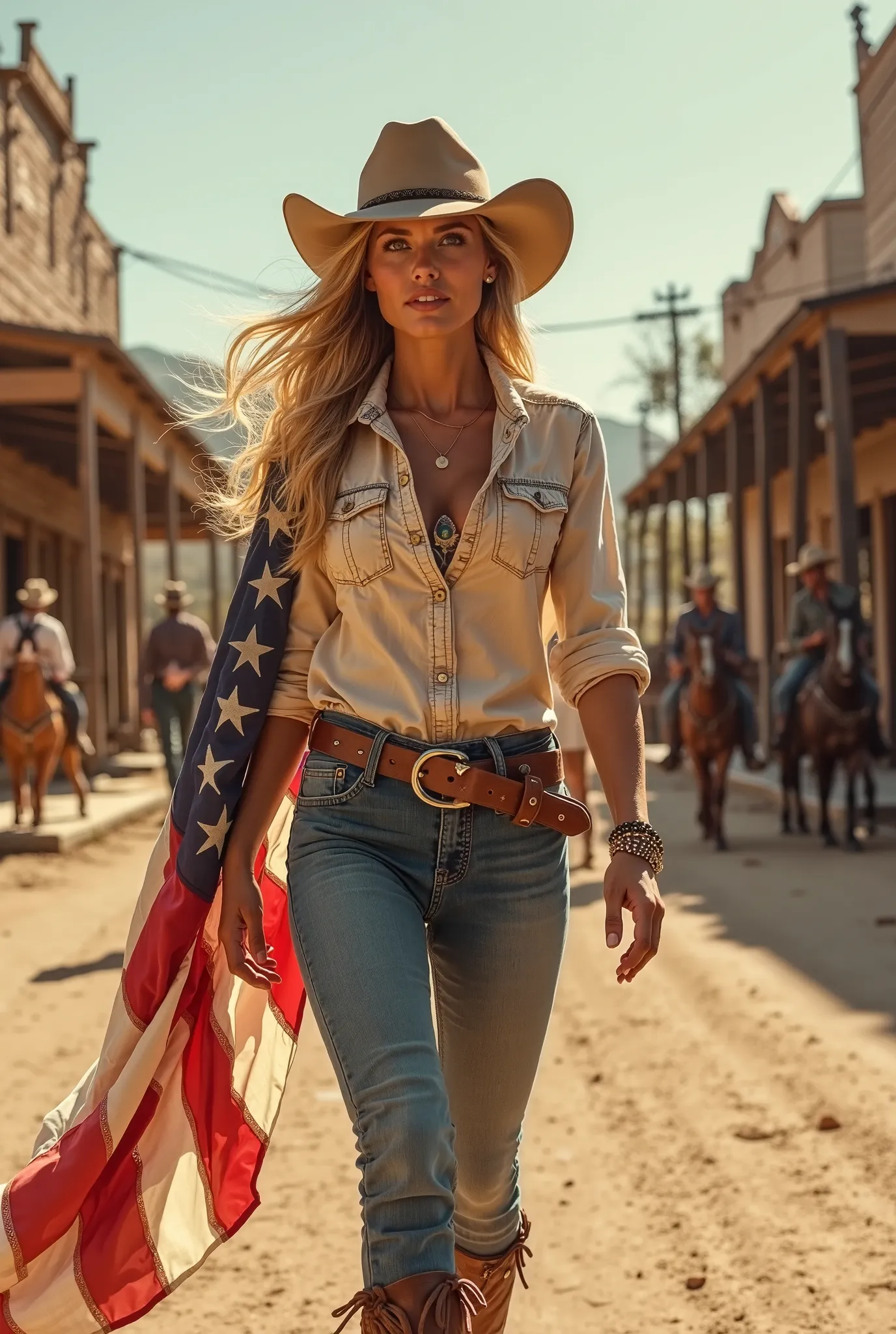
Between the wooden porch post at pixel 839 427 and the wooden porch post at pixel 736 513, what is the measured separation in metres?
6.40

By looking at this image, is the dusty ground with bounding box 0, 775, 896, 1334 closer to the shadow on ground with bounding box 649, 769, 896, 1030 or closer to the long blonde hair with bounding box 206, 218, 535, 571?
the shadow on ground with bounding box 649, 769, 896, 1030

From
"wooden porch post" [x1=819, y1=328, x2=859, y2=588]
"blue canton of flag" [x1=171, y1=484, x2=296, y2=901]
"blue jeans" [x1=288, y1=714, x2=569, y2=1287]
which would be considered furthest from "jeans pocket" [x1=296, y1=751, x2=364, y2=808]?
"wooden porch post" [x1=819, y1=328, x2=859, y2=588]

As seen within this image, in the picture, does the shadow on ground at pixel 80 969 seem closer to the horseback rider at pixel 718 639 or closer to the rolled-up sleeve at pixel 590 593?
the rolled-up sleeve at pixel 590 593

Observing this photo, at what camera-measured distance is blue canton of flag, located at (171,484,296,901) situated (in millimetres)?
3039

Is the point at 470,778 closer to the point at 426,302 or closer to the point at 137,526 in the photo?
the point at 426,302

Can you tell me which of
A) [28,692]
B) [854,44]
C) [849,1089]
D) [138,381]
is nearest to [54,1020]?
[849,1089]

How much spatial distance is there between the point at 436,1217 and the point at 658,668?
28492 mm

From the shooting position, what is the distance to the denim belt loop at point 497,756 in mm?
2865

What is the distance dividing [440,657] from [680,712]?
1191cm

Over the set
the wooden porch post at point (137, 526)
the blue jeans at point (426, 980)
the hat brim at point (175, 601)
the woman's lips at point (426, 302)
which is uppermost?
the wooden porch post at point (137, 526)

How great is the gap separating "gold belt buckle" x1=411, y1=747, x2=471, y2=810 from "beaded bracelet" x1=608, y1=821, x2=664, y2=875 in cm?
28

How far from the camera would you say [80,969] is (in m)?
8.34

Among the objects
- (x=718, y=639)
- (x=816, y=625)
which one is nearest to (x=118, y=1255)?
(x=816, y=625)

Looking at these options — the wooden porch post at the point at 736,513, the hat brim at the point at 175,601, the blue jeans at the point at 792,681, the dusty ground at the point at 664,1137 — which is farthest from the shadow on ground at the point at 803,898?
the wooden porch post at the point at 736,513
